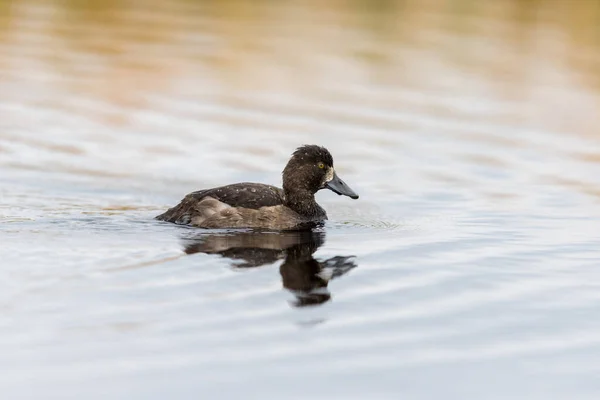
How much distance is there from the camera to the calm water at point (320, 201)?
8.73m

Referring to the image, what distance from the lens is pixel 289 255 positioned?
41.0 ft

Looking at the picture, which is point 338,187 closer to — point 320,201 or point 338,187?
point 338,187

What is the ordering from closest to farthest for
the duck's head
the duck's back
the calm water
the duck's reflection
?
the calm water → the duck's reflection → the duck's back → the duck's head

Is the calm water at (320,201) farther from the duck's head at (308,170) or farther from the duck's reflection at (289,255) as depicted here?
the duck's head at (308,170)

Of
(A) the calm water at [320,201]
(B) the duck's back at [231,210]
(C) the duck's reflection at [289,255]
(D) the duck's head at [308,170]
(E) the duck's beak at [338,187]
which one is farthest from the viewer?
(E) the duck's beak at [338,187]

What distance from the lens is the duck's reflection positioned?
11.0 m

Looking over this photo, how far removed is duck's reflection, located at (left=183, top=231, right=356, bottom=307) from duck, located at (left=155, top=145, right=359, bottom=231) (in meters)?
0.28

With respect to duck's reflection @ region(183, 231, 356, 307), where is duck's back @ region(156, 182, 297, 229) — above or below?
above

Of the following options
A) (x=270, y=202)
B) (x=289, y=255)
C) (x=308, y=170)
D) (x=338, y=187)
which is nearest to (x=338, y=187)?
(x=338, y=187)

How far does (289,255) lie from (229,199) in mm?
1528

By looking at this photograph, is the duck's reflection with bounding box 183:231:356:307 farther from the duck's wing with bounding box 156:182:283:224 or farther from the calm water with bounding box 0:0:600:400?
the duck's wing with bounding box 156:182:283:224

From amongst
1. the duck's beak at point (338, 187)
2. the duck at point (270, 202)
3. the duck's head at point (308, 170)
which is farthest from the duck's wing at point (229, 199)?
the duck's beak at point (338, 187)

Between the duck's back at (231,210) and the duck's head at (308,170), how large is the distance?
0.38m

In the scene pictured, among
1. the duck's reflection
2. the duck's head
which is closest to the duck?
the duck's head
